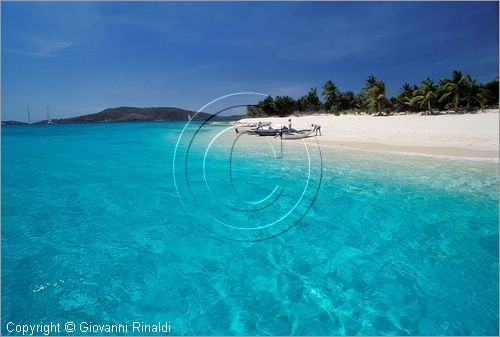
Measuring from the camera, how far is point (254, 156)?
81.1ft

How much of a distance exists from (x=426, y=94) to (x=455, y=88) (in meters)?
4.98

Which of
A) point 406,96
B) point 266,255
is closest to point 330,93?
point 406,96

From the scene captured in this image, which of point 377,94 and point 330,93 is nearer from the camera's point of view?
point 377,94

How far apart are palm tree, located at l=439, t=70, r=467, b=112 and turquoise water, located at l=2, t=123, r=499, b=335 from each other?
43.0m

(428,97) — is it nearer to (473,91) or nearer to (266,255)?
(473,91)

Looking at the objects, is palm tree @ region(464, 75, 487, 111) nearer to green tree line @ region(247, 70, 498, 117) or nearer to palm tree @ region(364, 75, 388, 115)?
green tree line @ region(247, 70, 498, 117)

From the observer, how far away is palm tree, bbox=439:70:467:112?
158ft

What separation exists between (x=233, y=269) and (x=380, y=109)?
63522mm

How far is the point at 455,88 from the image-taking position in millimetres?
48375

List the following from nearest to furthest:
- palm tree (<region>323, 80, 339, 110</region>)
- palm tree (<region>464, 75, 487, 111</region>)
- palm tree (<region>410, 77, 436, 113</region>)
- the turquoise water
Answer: the turquoise water < palm tree (<region>464, 75, 487, 111</region>) < palm tree (<region>410, 77, 436, 113</region>) < palm tree (<region>323, 80, 339, 110</region>)

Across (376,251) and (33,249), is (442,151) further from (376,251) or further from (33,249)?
(33,249)

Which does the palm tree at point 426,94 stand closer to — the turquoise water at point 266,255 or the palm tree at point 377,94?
the palm tree at point 377,94

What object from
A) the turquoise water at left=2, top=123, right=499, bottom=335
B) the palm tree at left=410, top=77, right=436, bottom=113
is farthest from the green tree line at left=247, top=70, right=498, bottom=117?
the turquoise water at left=2, top=123, right=499, bottom=335

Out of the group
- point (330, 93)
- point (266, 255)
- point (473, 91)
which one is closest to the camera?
point (266, 255)
